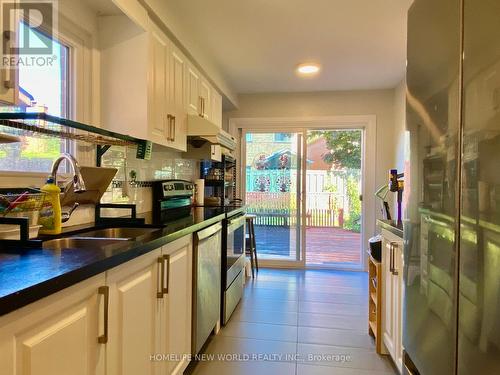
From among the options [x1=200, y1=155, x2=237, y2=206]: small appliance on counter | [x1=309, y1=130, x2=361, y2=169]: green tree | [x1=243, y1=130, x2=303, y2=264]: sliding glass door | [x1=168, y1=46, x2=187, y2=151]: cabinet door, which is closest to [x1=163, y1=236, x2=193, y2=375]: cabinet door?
[x1=168, y1=46, x2=187, y2=151]: cabinet door

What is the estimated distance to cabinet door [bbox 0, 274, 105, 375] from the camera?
29.1 inches

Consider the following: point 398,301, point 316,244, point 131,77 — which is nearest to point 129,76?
point 131,77

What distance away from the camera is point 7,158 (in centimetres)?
144

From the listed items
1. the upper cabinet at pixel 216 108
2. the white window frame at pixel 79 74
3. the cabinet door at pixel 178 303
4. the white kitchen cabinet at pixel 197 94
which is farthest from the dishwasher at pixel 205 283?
the upper cabinet at pixel 216 108

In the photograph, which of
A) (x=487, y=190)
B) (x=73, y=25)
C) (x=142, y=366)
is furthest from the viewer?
(x=73, y=25)

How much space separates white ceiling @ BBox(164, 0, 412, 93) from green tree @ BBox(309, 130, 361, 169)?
0.83 metres

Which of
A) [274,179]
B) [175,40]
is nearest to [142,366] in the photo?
[175,40]

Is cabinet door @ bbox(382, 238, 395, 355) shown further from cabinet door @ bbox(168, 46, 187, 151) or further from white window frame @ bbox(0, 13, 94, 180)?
white window frame @ bbox(0, 13, 94, 180)

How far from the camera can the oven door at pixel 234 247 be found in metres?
2.71

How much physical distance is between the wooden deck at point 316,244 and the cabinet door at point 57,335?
3656mm

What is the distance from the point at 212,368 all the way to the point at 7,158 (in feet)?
5.30

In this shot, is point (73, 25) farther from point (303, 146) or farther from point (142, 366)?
point (303, 146)

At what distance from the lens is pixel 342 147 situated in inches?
181

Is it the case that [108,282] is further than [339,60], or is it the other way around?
[339,60]
